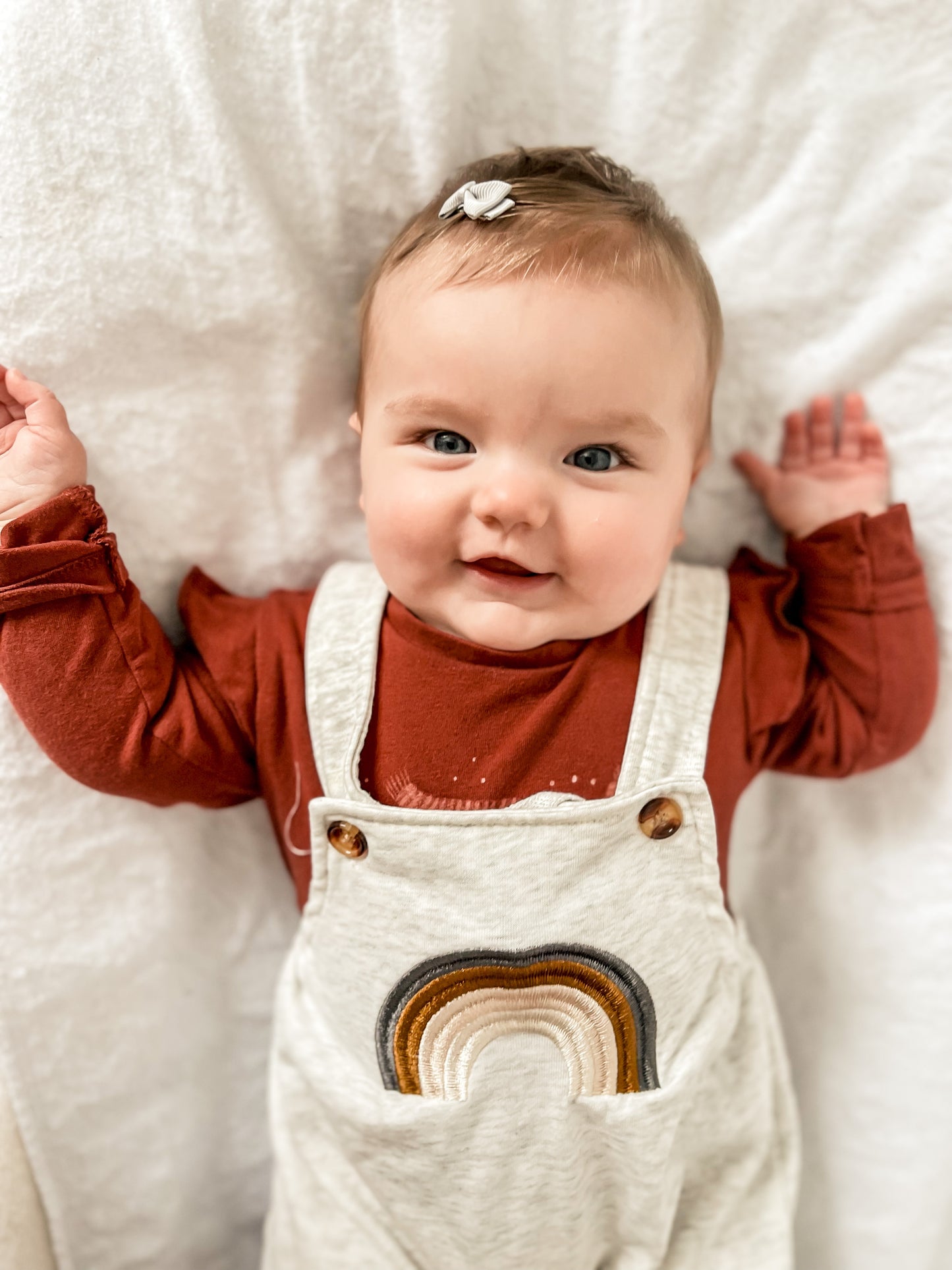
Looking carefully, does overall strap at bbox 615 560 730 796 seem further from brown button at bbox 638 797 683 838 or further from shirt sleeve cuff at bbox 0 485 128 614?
shirt sleeve cuff at bbox 0 485 128 614

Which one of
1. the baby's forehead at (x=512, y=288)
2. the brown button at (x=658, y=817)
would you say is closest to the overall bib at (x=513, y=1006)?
the brown button at (x=658, y=817)

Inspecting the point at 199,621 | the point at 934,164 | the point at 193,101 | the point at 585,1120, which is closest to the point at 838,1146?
the point at 585,1120

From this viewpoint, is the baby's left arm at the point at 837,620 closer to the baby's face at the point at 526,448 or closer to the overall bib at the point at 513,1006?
the overall bib at the point at 513,1006

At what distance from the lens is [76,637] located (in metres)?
0.80

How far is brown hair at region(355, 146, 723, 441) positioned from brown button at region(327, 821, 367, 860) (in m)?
0.36

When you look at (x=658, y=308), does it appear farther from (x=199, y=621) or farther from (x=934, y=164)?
(x=199, y=621)

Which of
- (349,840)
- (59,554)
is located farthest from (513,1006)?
(59,554)

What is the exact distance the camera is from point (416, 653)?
33.9 inches

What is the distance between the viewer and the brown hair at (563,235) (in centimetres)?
76

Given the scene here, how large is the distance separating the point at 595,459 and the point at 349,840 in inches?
14.2

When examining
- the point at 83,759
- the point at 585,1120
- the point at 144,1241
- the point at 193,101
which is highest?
the point at 193,101

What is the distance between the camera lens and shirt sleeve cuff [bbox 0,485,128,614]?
778 mm

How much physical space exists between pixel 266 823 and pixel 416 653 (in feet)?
0.91

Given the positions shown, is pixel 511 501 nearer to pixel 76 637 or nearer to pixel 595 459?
pixel 595 459
